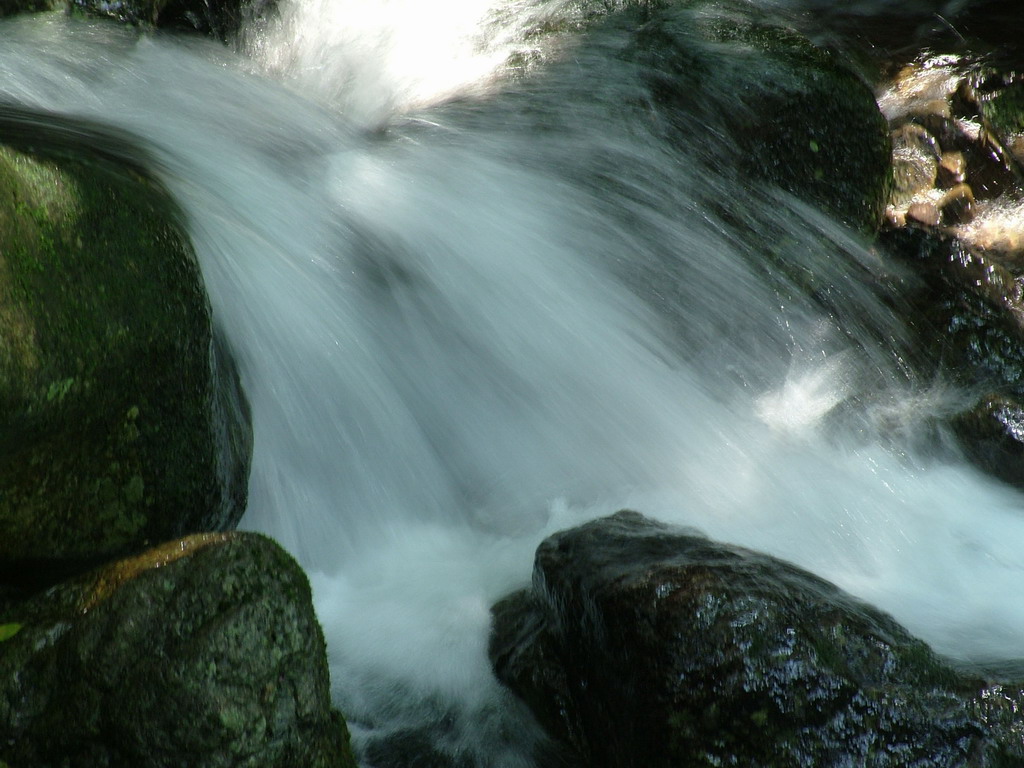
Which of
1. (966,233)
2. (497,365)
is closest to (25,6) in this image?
(497,365)

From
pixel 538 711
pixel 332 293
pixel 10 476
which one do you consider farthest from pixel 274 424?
pixel 538 711

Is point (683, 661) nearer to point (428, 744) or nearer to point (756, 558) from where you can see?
point (756, 558)

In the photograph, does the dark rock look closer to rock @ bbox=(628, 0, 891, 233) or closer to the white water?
the white water

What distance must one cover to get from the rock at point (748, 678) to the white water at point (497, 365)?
53cm

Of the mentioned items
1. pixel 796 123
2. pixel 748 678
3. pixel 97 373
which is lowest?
pixel 748 678

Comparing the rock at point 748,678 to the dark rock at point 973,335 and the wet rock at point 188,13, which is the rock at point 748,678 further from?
the wet rock at point 188,13

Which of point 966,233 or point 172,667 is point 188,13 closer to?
point 172,667

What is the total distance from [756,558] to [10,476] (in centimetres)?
220

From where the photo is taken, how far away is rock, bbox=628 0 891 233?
5195mm

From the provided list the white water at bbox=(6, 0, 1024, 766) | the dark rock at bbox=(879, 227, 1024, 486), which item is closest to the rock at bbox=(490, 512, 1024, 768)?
the white water at bbox=(6, 0, 1024, 766)

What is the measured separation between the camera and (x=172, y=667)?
2.16 m

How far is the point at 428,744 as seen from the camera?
2.97m

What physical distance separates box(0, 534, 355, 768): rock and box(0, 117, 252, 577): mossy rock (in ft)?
1.17

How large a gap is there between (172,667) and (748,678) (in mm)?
1476
